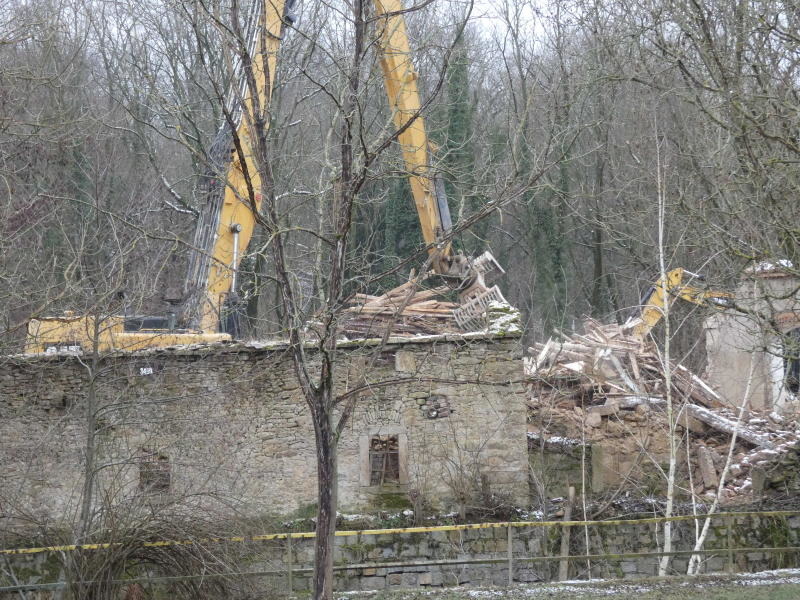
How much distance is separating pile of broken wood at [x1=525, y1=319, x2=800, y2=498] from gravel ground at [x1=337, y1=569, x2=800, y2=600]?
5.20 meters

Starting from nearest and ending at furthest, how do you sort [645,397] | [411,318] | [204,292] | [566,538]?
[566,538] < [204,292] < [645,397] < [411,318]

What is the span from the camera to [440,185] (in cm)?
1596

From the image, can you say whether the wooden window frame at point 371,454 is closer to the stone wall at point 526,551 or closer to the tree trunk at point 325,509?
the stone wall at point 526,551

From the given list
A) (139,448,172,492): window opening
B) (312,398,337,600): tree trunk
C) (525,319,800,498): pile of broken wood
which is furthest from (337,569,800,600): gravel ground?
(525,319,800,498): pile of broken wood

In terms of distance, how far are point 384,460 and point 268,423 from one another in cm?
183

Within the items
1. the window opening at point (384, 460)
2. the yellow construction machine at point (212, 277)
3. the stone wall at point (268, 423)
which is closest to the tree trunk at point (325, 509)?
the yellow construction machine at point (212, 277)

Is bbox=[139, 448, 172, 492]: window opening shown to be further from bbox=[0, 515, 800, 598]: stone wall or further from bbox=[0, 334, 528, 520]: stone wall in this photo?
bbox=[0, 515, 800, 598]: stone wall

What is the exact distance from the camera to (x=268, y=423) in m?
14.3

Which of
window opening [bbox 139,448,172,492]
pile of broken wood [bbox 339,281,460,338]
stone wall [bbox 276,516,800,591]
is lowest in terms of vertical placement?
stone wall [bbox 276,516,800,591]

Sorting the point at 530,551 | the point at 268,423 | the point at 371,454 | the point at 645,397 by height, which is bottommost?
the point at 530,551

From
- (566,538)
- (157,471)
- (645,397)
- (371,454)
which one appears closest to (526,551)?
(566,538)

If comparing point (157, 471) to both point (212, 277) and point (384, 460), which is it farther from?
point (384, 460)

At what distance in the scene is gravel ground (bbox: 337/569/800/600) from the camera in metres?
9.34

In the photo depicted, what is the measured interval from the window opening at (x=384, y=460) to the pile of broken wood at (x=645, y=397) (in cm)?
252
